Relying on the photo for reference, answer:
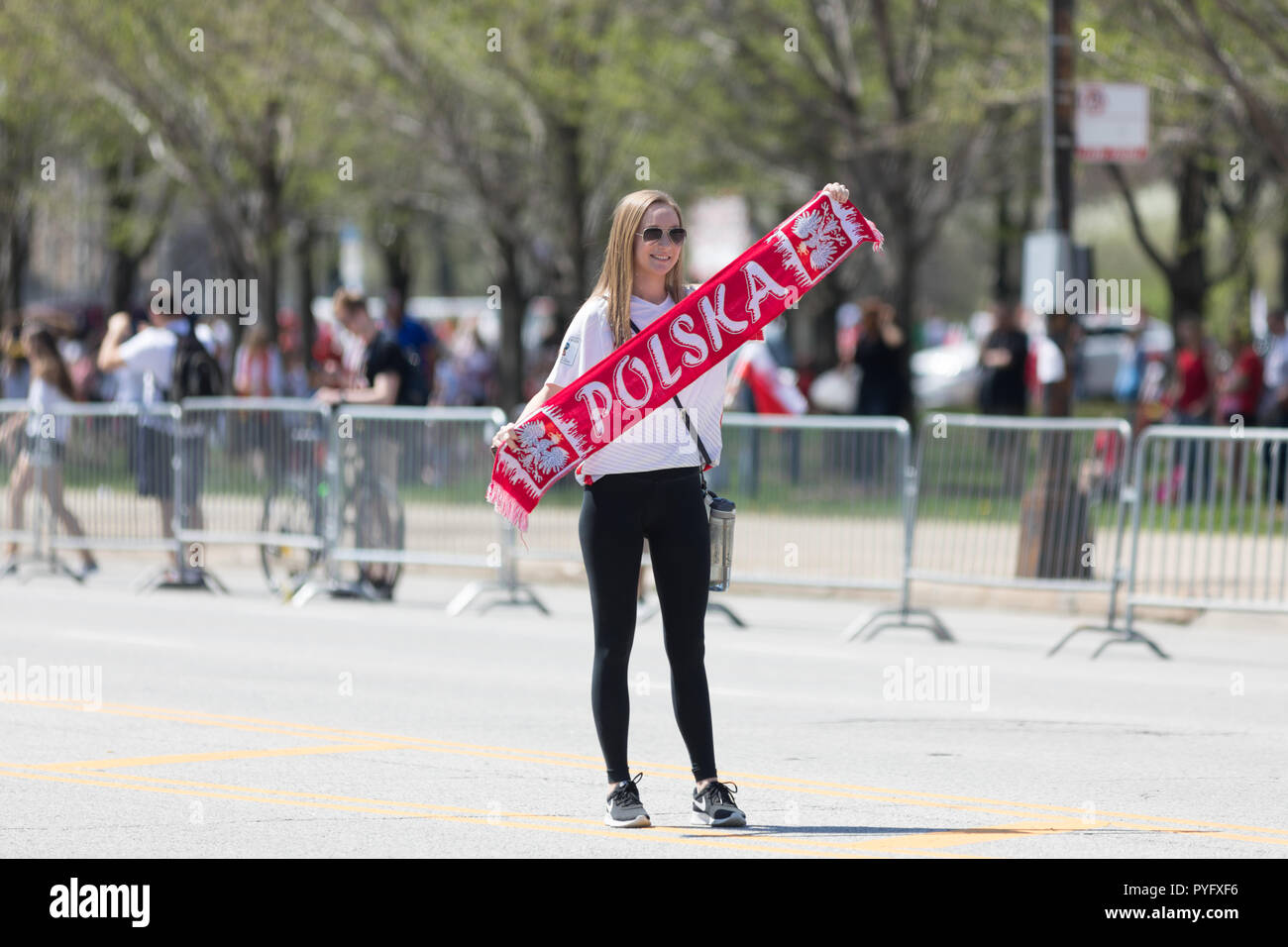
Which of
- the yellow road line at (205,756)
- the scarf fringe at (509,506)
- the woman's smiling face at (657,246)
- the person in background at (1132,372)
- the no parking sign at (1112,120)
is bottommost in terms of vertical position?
the yellow road line at (205,756)

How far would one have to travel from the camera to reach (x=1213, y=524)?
41.5 ft

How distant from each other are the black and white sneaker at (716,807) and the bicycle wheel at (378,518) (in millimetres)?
7979

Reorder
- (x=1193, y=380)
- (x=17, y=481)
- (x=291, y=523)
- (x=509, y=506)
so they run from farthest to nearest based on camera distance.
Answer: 1. (x=1193, y=380)
2. (x=17, y=481)
3. (x=291, y=523)
4. (x=509, y=506)

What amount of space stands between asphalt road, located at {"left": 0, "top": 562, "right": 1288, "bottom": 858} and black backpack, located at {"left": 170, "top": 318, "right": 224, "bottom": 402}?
7.63ft

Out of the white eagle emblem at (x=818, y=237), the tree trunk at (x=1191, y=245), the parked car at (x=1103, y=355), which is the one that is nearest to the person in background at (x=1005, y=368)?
the tree trunk at (x=1191, y=245)

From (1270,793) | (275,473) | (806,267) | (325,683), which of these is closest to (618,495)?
(806,267)

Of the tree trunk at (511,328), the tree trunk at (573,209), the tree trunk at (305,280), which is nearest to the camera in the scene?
the tree trunk at (573,209)

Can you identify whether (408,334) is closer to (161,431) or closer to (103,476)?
(103,476)

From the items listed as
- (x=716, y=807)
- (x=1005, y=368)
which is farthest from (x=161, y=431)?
(x=1005, y=368)

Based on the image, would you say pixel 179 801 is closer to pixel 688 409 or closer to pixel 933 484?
pixel 688 409

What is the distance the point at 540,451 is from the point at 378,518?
7981 millimetres

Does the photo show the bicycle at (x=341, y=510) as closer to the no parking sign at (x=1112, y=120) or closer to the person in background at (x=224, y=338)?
the no parking sign at (x=1112, y=120)

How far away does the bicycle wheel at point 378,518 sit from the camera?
15.0 m

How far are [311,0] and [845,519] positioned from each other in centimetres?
1267
